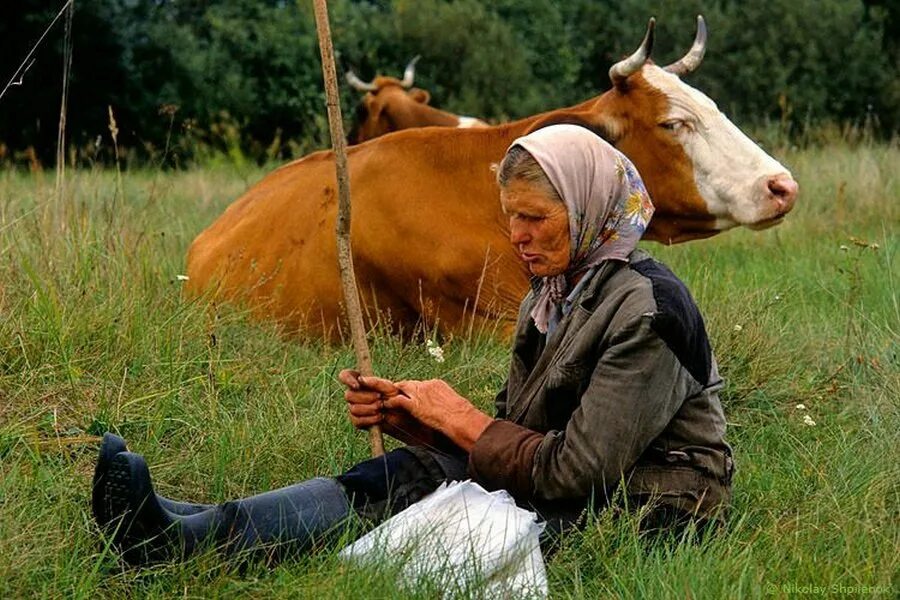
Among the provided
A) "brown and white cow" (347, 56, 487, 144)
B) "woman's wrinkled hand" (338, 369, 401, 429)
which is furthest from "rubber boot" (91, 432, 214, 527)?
"brown and white cow" (347, 56, 487, 144)

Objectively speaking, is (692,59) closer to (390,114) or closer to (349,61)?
(390,114)

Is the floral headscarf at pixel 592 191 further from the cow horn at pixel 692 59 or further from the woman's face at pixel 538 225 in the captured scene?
the cow horn at pixel 692 59

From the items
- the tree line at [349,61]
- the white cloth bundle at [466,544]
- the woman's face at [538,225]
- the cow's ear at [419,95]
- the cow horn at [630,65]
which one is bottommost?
the tree line at [349,61]

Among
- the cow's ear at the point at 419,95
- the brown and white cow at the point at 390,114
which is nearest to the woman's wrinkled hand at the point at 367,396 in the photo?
the brown and white cow at the point at 390,114

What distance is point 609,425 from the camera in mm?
3479

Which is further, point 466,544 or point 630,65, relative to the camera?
point 630,65

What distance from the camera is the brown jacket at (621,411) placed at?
3.47 m

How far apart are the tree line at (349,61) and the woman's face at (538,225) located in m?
18.9

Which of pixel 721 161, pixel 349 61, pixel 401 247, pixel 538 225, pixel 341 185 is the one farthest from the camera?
pixel 349 61

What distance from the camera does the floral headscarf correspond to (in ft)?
11.6

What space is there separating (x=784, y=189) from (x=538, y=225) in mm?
3074

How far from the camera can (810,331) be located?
6199mm

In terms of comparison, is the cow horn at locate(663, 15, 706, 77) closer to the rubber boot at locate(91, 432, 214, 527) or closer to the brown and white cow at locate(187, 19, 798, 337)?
the brown and white cow at locate(187, 19, 798, 337)

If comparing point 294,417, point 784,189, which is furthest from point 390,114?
point 294,417
